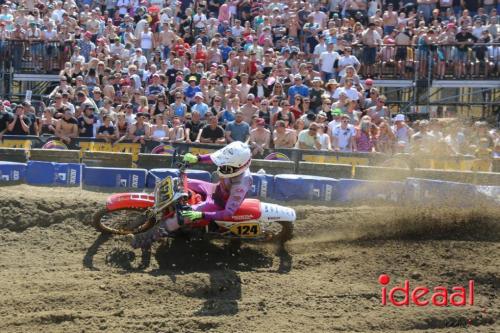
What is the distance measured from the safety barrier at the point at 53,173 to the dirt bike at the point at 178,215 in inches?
150

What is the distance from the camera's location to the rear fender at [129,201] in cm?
1098

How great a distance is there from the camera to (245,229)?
1112 centimetres

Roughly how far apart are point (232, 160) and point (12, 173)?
19.0 feet

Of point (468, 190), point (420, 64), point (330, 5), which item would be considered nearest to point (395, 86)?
point (420, 64)

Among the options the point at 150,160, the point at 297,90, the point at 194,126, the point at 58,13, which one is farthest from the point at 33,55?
the point at 150,160

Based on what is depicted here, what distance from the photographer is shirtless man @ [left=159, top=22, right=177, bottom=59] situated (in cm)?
2261

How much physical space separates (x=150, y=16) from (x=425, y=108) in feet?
27.6

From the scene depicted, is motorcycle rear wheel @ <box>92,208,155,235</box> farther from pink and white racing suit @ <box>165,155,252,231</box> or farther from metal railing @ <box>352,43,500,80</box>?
Answer: metal railing @ <box>352,43,500,80</box>

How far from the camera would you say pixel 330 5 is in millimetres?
23875

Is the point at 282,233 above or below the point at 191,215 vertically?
below

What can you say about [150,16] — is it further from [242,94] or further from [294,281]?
[294,281]

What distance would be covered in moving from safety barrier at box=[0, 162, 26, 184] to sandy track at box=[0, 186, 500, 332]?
7.29 ft

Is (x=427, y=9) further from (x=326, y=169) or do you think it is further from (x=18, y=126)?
(x=18, y=126)

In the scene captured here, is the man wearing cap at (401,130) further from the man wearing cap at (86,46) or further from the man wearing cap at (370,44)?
the man wearing cap at (86,46)
